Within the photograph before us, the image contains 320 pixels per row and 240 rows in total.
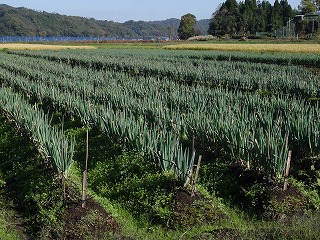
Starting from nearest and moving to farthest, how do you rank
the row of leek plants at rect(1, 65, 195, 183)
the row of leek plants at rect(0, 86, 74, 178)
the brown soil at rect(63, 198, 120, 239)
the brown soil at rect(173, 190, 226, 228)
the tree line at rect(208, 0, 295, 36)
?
the brown soil at rect(63, 198, 120, 239) → the brown soil at rect(173, 190, 226, 228) → the row of leek plants at rect(1, 65, 195, 183) → the row of leek plants at rect(0, 86, 74, 178) → the tree line at rect(208, 0, 295, 36)

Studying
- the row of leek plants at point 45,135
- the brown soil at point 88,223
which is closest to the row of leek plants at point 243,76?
the row of leek plants at point 45,135

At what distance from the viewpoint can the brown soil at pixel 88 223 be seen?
4.75m

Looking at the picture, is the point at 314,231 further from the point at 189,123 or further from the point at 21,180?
the point at 21,180

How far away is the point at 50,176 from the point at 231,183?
2.40 meters

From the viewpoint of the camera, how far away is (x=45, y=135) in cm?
629

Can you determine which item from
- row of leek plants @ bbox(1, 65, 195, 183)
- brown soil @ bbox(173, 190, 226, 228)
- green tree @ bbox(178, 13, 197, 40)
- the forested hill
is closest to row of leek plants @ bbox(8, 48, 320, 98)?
row of leek plants @ bbox(1, 65, 195, 183)

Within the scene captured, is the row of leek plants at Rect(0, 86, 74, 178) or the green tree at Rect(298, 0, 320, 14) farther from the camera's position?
the green tree at Rect(298, 0, 320, 14)

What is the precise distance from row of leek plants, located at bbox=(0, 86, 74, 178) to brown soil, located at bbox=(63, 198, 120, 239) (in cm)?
51

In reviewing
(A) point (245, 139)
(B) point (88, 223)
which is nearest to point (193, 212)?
(B) point (88, 223)

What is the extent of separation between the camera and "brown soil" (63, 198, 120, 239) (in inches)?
187

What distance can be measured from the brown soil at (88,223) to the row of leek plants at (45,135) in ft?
1.68

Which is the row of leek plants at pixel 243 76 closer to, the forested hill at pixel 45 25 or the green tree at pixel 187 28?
the green tree at pixel 187 28

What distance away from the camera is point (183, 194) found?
525 cm

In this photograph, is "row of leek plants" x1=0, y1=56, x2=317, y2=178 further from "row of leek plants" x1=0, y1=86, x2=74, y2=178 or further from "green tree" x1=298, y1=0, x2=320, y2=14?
"green tree" x1=298, y1=0, x2=320, y2=14
